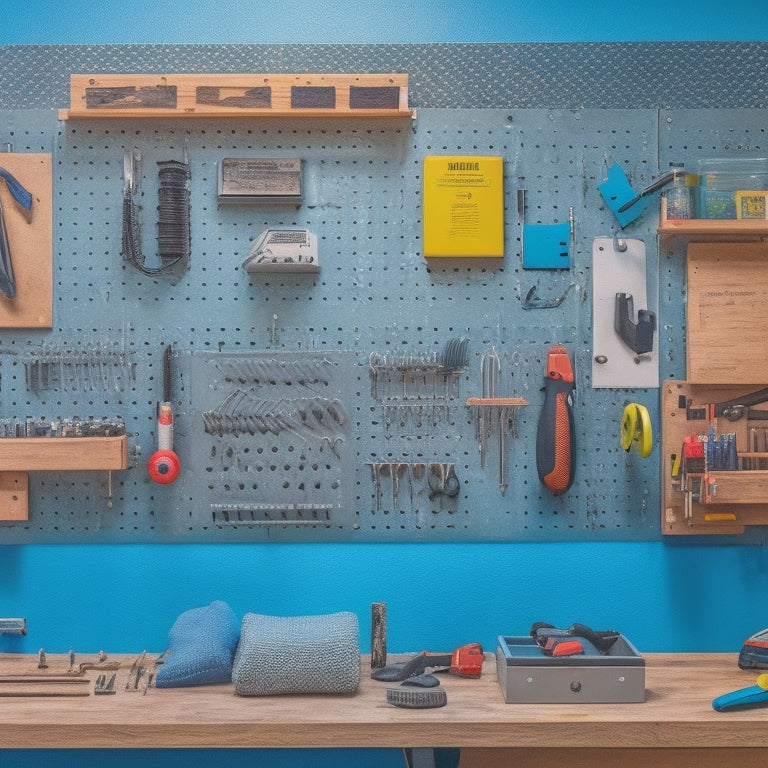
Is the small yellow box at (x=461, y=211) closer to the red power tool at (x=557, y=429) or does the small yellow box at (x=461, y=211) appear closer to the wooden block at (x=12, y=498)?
the red power tool at (x=557, y=429)

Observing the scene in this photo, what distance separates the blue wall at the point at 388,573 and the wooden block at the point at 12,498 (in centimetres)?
11

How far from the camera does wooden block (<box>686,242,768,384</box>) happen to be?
8.15ft

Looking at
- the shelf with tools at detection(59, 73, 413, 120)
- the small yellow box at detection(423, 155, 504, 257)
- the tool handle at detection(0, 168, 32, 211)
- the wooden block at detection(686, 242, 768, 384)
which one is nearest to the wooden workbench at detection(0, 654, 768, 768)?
the wooden block at detection(686, 242, 768, 384)

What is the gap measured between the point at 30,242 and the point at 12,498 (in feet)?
2.29

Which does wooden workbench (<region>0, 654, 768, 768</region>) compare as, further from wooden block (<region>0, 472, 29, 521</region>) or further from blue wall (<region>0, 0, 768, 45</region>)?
blue wall (<region>0, 0, 768, 45</region>)

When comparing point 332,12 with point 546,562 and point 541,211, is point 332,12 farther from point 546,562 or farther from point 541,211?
point 546,562

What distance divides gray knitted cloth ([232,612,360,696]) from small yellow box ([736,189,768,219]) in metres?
1.50

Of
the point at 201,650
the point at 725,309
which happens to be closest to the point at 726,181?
the point at 725,309

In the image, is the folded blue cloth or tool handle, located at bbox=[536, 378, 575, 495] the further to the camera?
tool handle, located at bbox=[536, 378, 575, 495]

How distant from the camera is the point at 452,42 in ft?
8.26

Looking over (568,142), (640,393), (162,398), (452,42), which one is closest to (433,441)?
(640,393)

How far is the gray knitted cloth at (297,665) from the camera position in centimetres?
206

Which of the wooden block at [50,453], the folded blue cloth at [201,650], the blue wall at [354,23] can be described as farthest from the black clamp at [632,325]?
the wooden block at [50,453]

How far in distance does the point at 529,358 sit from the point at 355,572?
0.76 meters
